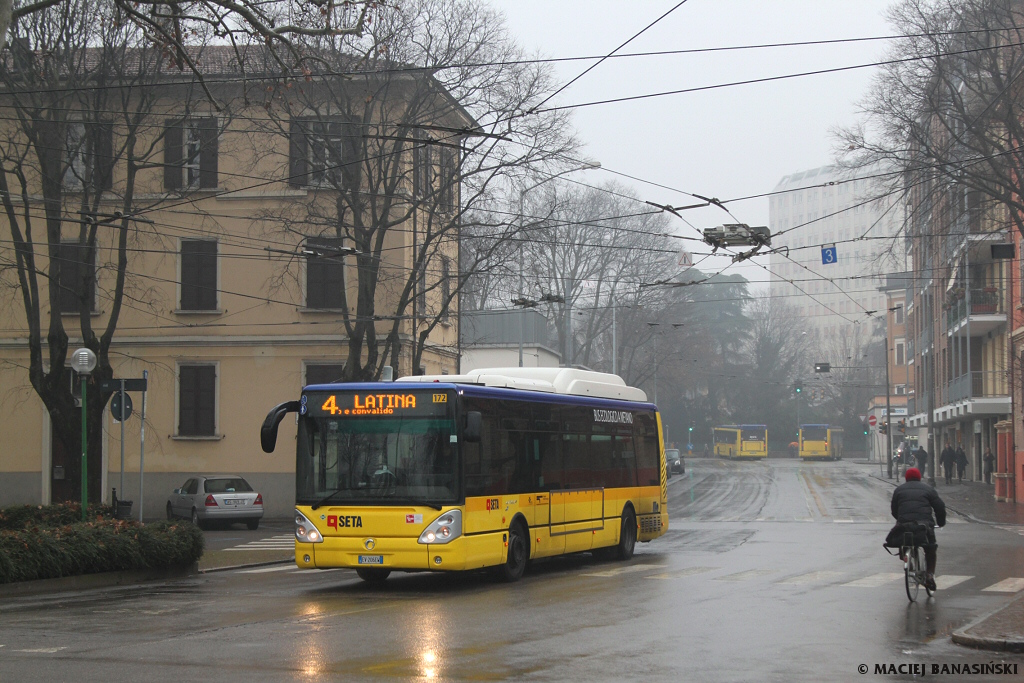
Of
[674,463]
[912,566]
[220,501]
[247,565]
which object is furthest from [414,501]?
[674,463]

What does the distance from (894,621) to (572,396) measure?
318 inches

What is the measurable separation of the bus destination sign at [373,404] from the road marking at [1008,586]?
7.55 meters

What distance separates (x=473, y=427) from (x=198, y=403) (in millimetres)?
23237

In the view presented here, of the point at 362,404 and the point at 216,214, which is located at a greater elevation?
the point at 216,214

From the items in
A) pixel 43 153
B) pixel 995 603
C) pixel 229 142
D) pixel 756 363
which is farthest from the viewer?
pixel 756 363

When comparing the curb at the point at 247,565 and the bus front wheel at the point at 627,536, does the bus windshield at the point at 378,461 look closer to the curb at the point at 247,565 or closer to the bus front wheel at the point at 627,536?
the curb at the point at 247,565

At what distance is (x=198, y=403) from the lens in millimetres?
36469

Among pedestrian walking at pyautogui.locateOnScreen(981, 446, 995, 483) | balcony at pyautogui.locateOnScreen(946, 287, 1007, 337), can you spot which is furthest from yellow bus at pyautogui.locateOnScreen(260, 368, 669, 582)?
pedestrian walking at pyautogui.locateOnScreen(981, 446, 995, 483)

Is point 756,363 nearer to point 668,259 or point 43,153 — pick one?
point 668,259

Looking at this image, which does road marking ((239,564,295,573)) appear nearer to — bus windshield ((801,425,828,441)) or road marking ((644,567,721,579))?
road marking ((644,567,721,579))

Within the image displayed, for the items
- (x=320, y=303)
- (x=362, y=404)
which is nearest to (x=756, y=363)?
Result: (x=320, y=303)

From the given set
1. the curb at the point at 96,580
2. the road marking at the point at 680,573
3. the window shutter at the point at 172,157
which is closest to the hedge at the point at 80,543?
the curb at the point at 96,580

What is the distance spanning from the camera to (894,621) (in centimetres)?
1230

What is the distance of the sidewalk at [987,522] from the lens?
34.0 ft
